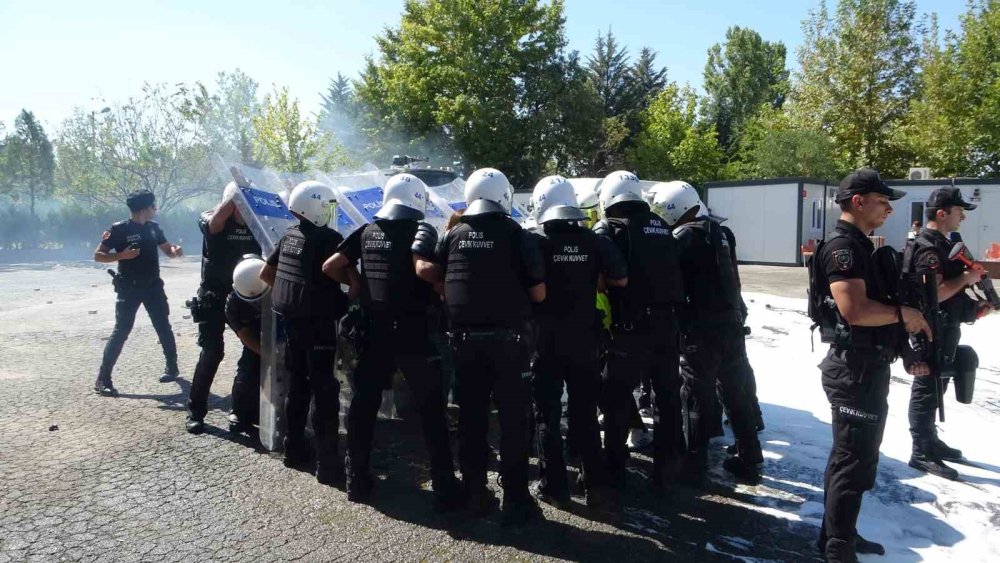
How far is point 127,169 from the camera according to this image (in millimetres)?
33719

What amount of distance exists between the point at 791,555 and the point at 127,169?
36914mm

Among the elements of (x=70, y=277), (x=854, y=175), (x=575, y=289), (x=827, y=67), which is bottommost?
(x=70, y=277)

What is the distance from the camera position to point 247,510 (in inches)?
164

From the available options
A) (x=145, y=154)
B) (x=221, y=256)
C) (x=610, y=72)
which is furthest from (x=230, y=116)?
(x=221, y=256)

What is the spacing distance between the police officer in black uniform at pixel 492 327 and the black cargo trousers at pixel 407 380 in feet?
0.65

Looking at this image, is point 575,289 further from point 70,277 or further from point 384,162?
point 384,162

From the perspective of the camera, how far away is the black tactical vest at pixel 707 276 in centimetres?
464

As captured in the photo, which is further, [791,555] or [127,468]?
[127,468]

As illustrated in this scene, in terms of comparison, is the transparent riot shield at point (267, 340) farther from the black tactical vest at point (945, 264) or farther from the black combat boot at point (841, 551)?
the black tactical vest at point (945, 264)

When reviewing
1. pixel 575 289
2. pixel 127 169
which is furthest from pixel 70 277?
pixel 575 289

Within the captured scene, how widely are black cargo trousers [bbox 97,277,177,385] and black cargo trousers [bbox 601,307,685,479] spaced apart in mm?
4919

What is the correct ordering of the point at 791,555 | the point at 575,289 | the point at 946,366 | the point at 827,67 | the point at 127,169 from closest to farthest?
the point at 791,555, the point at 575,289, the point at 946,366, the point at 827,67, the point at 127,169

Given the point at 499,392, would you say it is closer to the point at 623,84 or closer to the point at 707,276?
the point at 707,276

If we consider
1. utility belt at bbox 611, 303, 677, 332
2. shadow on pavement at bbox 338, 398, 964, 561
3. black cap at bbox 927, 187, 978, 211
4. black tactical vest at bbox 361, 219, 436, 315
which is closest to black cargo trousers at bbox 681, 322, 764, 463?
shadow on pavement at bbox 338, 398, 964, 561
